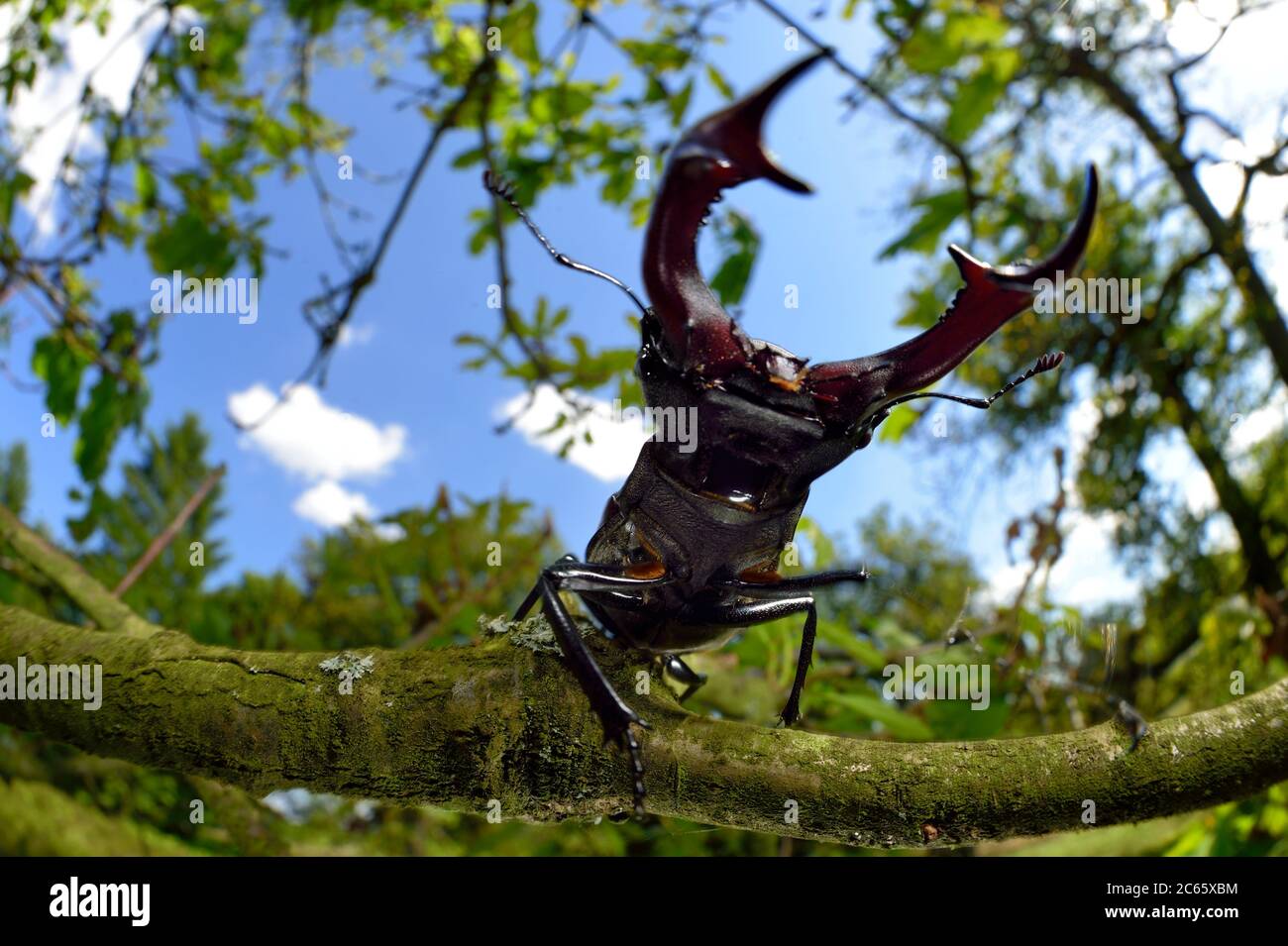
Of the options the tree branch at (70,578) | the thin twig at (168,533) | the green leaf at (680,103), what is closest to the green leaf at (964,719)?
the tree branch at (70,578)

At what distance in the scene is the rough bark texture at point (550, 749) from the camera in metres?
1.18

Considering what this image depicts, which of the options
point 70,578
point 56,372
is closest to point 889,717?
point 70,578

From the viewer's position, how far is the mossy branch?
3.86 ft

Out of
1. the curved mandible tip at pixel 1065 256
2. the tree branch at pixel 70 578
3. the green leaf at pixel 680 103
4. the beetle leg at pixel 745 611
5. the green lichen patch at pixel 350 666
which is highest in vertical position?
the green leaf at pixel 680 103

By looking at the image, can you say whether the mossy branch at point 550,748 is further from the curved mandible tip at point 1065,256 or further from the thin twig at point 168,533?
the thin twig at point 168,533

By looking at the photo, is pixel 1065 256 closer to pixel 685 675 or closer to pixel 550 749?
pixel 550 749

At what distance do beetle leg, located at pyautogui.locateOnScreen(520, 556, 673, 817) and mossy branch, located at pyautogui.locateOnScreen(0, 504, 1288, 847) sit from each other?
0.05 metres

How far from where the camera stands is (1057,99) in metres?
8.48

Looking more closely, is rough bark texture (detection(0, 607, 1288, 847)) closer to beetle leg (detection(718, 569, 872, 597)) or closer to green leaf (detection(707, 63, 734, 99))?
beetle leg (detection(718, 569, 872, 597))

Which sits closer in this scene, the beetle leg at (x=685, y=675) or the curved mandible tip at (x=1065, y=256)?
the curved mandible tip at (x=1065, y=256)

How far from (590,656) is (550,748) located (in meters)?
0.19
